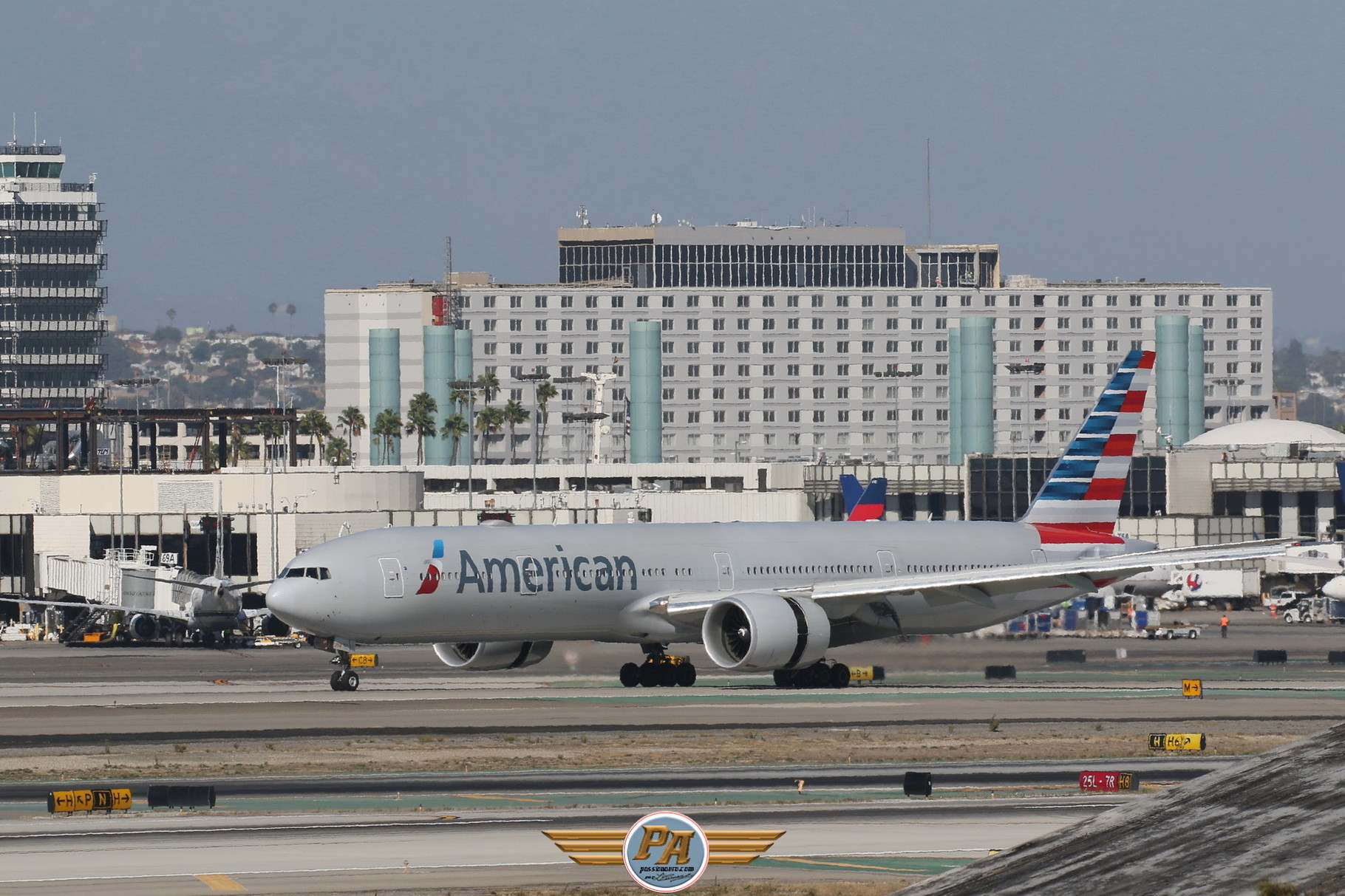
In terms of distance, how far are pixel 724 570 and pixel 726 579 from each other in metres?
0.30

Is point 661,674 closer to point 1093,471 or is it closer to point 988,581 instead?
point 988,581

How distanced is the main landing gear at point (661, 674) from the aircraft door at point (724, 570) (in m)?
2.46

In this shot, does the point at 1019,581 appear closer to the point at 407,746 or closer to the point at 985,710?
the point at 985,710

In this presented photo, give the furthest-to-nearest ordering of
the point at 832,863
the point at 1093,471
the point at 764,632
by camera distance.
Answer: the point at 1093,471 < the point at 764,632 < the point at 832,863

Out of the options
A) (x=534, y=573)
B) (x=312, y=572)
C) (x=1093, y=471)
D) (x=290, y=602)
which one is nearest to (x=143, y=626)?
(x=312, y=572)

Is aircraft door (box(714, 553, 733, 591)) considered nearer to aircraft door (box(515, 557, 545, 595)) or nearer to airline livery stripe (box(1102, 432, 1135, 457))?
aircraft door (box(515, 557, 545, 595))

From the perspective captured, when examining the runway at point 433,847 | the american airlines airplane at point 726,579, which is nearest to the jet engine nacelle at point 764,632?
the american airlines airplane at point 726,579

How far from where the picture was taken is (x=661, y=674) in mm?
57219

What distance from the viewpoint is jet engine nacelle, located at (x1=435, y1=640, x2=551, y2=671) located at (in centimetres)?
5772

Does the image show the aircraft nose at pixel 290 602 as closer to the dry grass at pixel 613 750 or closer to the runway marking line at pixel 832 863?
the dry grass at pixel 613 750

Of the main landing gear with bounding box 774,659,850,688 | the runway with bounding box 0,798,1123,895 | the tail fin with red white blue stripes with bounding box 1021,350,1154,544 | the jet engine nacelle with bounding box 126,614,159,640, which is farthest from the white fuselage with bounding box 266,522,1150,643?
the jet engine nacelle with bounding box 126,614,159,640

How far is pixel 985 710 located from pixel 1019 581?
9.43 m

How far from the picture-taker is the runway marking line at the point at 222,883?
2264cm

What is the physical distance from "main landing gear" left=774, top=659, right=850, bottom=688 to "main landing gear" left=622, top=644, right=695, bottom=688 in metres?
2.63
